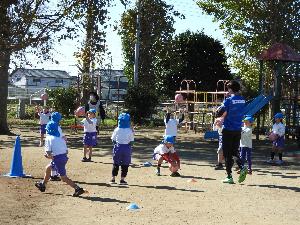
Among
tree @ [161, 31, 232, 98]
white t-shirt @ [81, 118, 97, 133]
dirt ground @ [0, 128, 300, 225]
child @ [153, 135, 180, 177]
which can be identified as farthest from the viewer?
tree @ [161, 31, 232, 98]

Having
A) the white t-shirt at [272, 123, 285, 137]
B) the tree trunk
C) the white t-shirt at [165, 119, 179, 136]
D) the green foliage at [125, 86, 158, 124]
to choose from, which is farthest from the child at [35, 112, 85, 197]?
the green foliage at [125, 86, 158, 124]

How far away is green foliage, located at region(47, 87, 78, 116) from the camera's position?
37.4 metres

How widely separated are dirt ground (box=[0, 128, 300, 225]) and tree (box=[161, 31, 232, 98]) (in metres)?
21.4

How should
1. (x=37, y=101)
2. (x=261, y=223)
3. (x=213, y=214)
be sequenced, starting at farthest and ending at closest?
(x=37, y=101)
(x=213, y=214)
(x=261, y=223)

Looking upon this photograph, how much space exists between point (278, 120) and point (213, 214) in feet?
25.4

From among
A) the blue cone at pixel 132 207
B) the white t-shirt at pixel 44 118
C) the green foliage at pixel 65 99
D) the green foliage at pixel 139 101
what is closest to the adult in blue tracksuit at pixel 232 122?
the blue cone at pixel 132 207

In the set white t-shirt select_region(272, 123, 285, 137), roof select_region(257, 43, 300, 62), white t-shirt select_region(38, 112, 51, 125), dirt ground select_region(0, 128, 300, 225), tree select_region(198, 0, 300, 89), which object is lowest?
dirt ground select_region(0, 128, 300, 225)

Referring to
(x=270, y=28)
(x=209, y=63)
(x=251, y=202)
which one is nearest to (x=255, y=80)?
(x=270, y=28)

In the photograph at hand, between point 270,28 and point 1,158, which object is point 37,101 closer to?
point 270,28

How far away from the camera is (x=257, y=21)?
93.7ft

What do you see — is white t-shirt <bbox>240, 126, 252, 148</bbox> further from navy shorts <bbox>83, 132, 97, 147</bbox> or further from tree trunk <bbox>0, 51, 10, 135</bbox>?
tree trunk <bbox>0, 51, 10, 135</bbox>

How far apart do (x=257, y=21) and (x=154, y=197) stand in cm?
2064

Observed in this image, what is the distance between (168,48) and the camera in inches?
1480

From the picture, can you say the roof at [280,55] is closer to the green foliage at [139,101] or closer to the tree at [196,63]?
the green foliage at [139,101]
